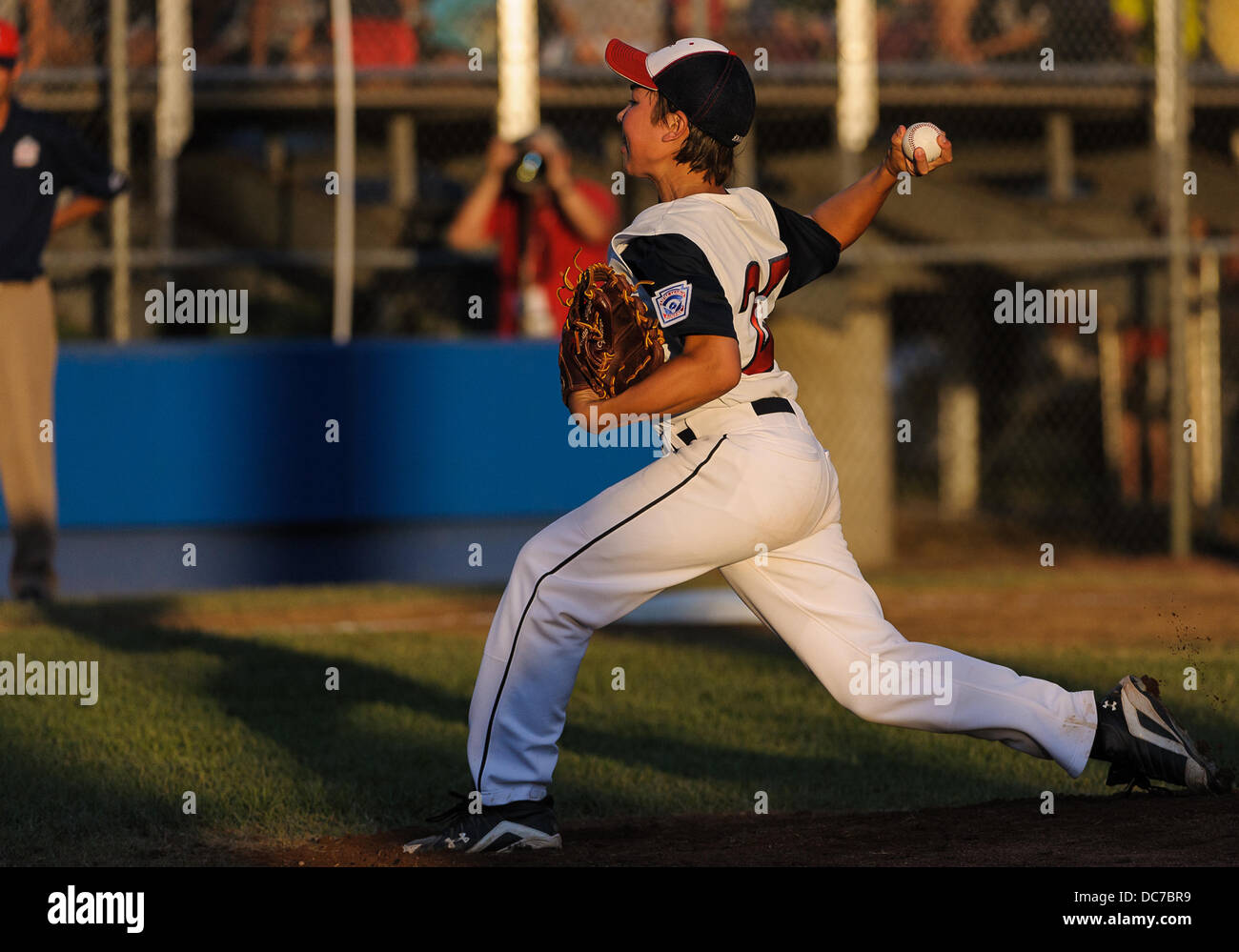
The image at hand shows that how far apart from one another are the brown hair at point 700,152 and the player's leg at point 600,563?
0.67m

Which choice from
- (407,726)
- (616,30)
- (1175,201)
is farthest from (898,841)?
(1175,201)

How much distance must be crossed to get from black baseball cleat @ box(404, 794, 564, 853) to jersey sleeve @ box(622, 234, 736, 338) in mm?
1197

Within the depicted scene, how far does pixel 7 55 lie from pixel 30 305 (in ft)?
3.97

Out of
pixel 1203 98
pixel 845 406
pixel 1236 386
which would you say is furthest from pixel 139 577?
pixel 1236 386

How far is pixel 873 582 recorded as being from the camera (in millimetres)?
10492

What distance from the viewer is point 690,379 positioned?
358 cm

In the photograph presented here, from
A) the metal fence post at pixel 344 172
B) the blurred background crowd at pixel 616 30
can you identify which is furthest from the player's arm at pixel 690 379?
the blurred background crowd at pixel 616 30

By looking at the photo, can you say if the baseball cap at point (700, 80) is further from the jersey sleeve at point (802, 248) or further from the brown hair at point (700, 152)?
A: the jersey sleeve at point (802, 248)

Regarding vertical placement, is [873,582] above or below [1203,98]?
below

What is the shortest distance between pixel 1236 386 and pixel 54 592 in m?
11.3

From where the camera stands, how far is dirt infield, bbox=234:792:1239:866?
3.81m

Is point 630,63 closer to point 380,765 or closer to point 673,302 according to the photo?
point 673,302

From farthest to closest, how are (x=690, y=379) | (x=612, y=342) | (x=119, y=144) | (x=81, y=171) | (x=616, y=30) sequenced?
(x=616, y=30) < (x=119, y=144) < (x=81, y=171) < (x=612, y=342) < (x=690, y=379)
